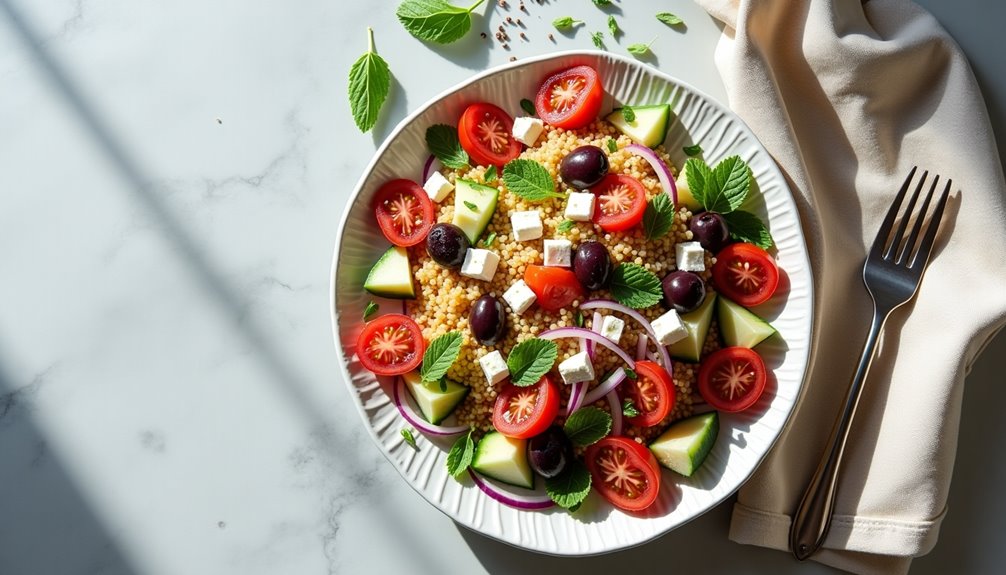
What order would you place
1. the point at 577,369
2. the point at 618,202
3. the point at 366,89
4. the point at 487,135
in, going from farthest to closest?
the point at 366,89 < the point at 487,135 < the point at 618,202 < the point at 577,369

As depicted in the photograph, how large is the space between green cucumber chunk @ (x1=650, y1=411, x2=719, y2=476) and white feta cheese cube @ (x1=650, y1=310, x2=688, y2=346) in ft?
0.89

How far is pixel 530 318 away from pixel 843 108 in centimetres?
125

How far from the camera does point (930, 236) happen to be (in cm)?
233

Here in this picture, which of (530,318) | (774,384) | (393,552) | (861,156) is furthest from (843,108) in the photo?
(393,552)

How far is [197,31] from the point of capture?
2688 millimetres

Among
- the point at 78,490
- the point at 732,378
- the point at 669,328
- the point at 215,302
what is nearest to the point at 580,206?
the point at 669,328

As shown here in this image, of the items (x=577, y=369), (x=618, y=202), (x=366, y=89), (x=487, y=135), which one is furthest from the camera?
(x=366, y=89)

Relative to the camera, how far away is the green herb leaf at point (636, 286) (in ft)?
7.25

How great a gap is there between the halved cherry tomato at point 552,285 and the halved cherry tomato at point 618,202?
0.20 m

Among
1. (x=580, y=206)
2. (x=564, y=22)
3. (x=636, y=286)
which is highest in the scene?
(x=564, y=22)

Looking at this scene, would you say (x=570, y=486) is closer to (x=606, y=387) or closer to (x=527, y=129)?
(x=606, y=387)

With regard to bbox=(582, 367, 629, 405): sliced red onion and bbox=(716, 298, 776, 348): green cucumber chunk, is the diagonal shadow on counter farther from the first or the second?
bbox=(716, 298, 776, 348): green cucumber chunk

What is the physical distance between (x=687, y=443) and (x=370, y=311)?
41.8 inches

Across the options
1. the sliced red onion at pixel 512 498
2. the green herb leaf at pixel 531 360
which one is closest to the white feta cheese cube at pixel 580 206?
the green herb leaf at pixel 531 360
